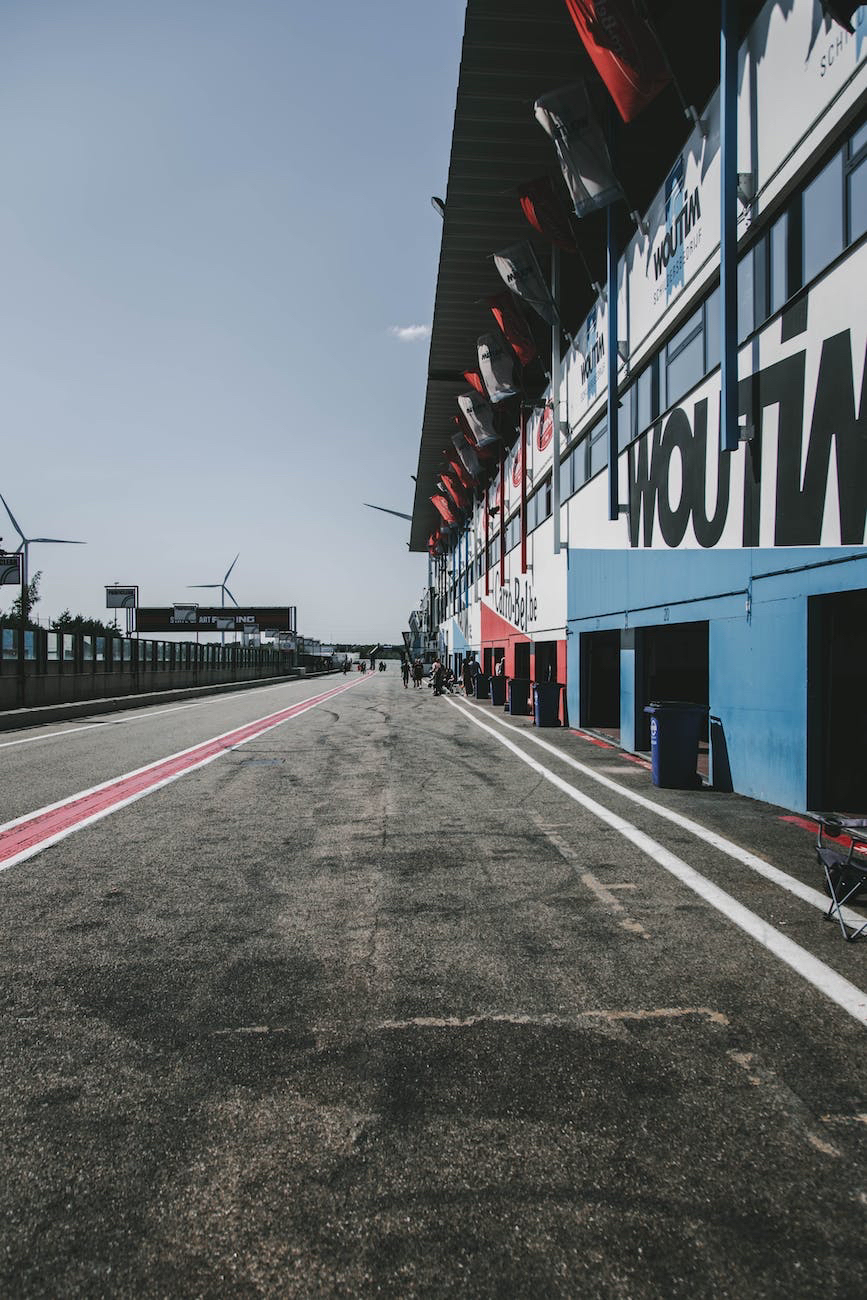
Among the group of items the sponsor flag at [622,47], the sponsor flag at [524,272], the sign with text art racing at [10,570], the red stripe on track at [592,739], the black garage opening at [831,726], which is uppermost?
the sponsor flag at [524,272]

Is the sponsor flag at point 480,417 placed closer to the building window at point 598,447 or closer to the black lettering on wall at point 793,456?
the building window at point 598,447

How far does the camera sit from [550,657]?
2412cm

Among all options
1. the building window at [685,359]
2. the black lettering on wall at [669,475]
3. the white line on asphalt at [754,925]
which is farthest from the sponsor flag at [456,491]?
the white line on asphalt at [754,925]

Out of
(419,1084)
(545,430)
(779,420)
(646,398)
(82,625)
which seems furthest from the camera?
(82,625)

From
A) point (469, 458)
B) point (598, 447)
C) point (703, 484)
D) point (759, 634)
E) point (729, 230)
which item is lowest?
point (759, 634)

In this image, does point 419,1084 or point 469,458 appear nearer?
point 419,1084

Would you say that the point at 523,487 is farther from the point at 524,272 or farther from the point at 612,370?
the point at 612,370

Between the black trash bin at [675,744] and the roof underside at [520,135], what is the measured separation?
10.1 metres

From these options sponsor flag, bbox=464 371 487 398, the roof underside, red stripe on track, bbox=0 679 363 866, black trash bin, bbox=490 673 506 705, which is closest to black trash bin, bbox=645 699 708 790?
red stripe on track, bbox=0 679 363 866

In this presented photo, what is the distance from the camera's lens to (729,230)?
30.7ft

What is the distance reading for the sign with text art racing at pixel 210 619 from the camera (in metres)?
133

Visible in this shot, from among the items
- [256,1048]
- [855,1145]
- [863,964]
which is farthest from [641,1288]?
[863,964]

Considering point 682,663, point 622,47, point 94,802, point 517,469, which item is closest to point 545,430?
point 517,469

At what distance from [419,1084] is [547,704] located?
1637 cm
